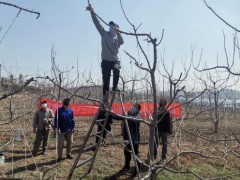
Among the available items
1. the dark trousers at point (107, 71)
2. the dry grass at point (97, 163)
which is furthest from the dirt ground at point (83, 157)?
the dark trousers at point (107, 71)

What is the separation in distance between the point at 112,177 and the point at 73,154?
1333 millimetres

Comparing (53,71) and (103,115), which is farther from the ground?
(53,71)

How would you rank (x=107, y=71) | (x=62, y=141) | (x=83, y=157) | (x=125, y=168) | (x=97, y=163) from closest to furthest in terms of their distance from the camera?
(x=107, y=71), (x=125, y=168), (x=62, y=141), (x=97, y=163), (x=83, y=157)

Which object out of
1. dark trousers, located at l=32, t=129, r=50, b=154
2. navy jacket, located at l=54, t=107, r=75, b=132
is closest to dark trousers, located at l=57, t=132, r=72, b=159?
navy jacket, located at l=54, t=107, r=75, b=132

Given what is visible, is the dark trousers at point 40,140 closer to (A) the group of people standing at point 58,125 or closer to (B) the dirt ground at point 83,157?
(A) the group of people standing at point 58,125

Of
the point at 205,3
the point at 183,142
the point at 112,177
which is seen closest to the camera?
the point at 205,3

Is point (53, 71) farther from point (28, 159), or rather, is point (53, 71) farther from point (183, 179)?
point (183, 179)

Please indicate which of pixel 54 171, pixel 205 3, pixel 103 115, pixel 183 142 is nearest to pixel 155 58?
pixel 205 3

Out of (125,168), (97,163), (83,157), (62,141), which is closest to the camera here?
(125,168)

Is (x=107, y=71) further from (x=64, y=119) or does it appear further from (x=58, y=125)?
(x=58, y=125)

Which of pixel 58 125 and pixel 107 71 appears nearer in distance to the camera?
pixel 107 71

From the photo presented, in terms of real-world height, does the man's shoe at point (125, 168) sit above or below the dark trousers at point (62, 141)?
below

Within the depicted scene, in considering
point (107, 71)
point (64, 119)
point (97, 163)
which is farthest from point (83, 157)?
point (107, 71)

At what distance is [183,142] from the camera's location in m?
11.0
